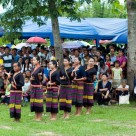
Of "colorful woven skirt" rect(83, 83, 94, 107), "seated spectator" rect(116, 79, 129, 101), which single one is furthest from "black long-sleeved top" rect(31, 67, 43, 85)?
"seated spectator" rect(116, 79, 129, 101)

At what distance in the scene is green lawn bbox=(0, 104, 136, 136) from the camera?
30.8 feet

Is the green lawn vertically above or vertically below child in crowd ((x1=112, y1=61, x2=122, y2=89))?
below

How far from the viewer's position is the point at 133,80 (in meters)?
15.5

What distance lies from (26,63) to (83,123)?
225 inches

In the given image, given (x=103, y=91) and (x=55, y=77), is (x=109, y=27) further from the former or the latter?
(x=55, y=77)

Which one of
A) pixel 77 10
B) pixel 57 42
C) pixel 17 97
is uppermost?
pixel 77 10

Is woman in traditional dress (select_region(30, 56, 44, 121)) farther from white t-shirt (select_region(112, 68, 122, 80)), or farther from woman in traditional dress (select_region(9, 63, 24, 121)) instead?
white t-shirt (select_region(112, 68, 122, 80))

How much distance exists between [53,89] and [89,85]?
1498 millimetres

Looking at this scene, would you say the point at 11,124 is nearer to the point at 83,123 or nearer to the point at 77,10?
the point at 83,123

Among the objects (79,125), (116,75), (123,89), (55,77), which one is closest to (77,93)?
(55,77)

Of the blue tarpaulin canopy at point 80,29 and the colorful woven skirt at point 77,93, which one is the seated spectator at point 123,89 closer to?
the colorful woven skirt at point 77,93

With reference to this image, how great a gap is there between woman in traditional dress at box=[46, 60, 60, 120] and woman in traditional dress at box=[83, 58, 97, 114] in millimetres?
1298

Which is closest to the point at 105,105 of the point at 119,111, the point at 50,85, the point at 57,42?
the point at 119,111

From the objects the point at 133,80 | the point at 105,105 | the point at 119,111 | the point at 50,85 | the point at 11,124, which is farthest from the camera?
the point at 133,80
